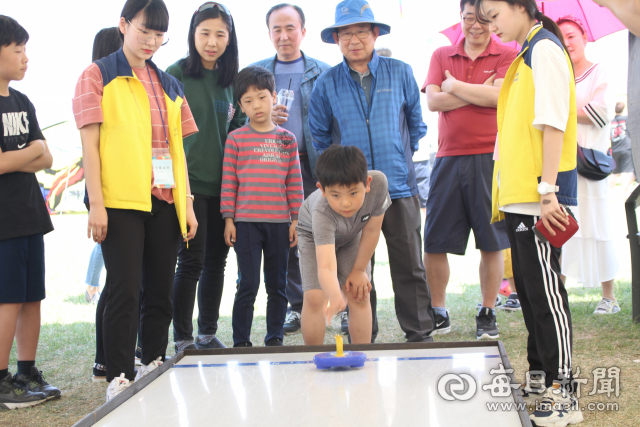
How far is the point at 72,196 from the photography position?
12.9 metres

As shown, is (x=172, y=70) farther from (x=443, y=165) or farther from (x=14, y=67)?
(x=443, y=165)

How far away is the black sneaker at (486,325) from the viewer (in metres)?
2.90

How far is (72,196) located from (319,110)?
11539 mm

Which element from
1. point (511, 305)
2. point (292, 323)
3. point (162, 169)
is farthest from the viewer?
point (511, 305)

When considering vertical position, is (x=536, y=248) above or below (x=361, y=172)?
below

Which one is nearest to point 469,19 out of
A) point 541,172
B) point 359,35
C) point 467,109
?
point 467,109

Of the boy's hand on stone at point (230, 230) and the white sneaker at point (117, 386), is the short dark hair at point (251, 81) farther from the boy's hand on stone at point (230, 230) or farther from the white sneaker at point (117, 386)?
the white sneaker at point (117, 386)

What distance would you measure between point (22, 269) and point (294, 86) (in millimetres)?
1858

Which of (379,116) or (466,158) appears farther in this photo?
(466,158)

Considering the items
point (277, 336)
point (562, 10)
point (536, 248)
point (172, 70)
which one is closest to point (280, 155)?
point (172, 70)

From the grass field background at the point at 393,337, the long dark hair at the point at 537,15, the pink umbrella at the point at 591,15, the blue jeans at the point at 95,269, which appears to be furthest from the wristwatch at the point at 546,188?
the blue jeans at the point at 95,269

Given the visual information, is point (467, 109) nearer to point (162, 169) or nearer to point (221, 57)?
point (221, 57)

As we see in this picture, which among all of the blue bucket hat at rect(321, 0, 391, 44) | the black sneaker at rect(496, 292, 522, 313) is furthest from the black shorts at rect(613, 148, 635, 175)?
the blue bucket hat at rect(321, 0, 391, 44)

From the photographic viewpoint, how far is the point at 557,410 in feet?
5.84
